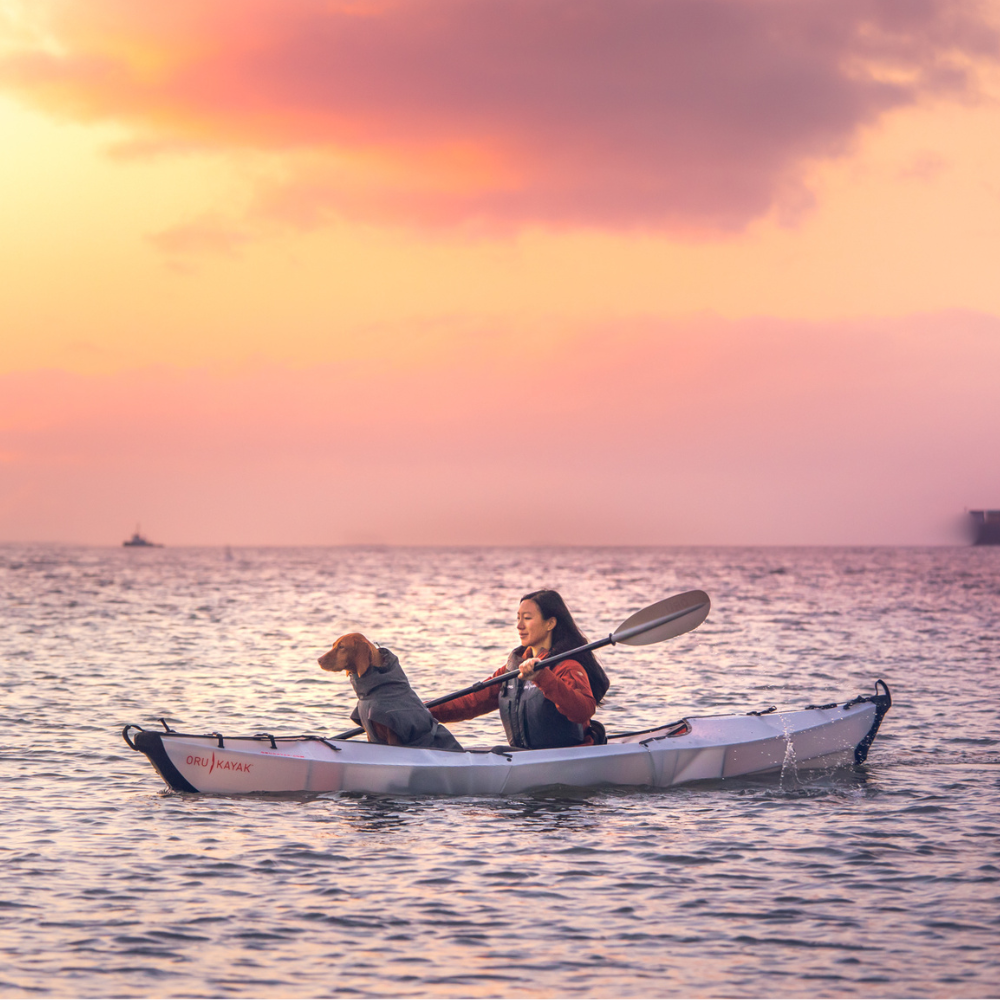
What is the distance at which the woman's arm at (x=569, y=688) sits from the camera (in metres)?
9.77

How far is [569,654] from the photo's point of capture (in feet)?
32.5

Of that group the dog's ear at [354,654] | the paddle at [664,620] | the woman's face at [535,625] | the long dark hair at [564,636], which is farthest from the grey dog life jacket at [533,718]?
the dog's ear at [354,654]

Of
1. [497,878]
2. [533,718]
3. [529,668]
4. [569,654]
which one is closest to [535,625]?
[569,654]

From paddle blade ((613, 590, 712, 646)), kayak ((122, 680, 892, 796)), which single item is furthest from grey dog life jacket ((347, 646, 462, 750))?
paddle blade ((613, 590, 712, 646))

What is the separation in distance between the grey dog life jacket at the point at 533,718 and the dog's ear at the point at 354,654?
1224mm

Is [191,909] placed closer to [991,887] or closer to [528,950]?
[528,950]

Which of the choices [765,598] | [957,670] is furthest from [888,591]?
[957,670]

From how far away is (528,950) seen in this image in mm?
6305

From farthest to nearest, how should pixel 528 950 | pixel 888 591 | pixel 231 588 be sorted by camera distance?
pixel 231 588 → pixel 888 591 → pixel 528 950

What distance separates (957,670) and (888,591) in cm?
4475

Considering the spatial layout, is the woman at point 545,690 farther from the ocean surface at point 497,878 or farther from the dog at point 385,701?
the ocean surface at point 497,878

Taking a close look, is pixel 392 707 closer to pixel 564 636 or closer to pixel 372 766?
pixel 372 766

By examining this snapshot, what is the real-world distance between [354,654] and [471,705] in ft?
4.57

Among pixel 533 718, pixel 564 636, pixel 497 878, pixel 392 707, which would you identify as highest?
pixel 564 636
